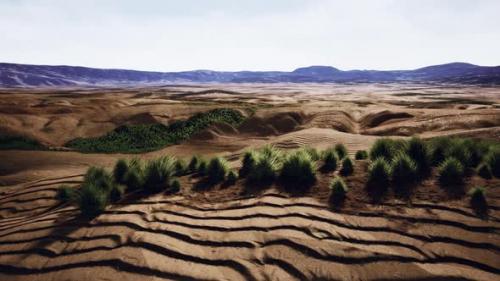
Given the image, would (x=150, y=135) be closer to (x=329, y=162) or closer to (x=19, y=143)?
(x=19, y=143)

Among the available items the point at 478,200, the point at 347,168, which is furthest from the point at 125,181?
the point at 478,200

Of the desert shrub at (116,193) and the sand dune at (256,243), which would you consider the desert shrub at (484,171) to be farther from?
the desert shrub at (116,193)

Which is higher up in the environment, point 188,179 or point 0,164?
point 188,179

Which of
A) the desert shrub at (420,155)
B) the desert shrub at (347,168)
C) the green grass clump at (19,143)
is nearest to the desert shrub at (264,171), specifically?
the desert shrub at (347,168)

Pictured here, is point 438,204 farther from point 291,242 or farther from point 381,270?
point 291,242

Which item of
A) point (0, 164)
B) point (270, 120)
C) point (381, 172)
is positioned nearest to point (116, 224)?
point (381, 172)

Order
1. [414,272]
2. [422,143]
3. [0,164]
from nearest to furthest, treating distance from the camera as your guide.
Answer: [414,272], [422,143], [0,164]
